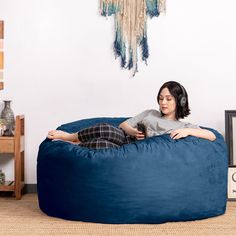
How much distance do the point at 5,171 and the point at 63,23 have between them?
52.9 inches

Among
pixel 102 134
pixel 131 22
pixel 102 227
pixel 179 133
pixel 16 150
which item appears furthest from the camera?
pixel 131 22

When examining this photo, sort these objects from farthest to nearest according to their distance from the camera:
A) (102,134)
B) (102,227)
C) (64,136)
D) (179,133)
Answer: (64,136), (102,134), (179,133), (102,227)

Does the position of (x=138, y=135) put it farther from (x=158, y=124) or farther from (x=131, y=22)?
(x=131, y=22)

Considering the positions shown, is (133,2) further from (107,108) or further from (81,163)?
(81,163)

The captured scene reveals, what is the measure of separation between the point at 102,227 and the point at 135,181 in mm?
326

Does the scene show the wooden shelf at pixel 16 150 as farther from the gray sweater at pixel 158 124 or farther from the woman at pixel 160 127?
the gray sweater at pixel 158 124

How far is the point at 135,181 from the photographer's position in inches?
124

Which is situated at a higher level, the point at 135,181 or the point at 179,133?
the point at 179,133

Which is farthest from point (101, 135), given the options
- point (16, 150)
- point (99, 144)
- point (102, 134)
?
point (16, 150)

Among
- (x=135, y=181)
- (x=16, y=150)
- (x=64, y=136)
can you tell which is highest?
(x=64, y=136)

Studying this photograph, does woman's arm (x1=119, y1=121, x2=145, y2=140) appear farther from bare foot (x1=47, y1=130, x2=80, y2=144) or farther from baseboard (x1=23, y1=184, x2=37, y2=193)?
baseboard (x1=23, y1=184, x2=37, y2=193)

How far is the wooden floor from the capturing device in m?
3.01

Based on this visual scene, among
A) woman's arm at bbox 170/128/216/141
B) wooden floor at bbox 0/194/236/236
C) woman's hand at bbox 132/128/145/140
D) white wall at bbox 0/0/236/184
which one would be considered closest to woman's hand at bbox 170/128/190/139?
woman's arm at bbox 170/128/216/141

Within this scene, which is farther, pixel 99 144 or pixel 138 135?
pixel 138 135
